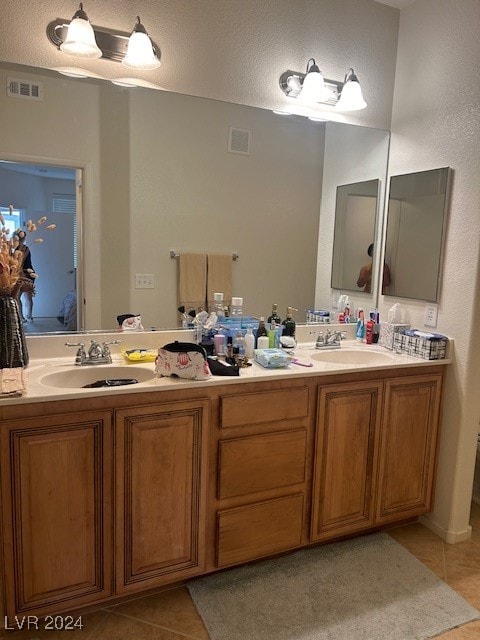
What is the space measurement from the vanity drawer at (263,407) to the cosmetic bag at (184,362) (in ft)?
0.50

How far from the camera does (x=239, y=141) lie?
2.29 metres

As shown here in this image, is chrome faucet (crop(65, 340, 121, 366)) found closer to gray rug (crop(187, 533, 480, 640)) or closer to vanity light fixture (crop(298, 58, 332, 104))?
gray rug (crop(187, 533, 480, 640))

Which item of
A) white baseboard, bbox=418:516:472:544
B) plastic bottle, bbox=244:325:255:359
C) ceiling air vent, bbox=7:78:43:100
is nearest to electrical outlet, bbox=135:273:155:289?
plastic bottle, bbox=244:325:255:359

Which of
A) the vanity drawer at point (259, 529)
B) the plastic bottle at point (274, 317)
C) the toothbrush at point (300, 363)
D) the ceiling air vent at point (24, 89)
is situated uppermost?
the ceiling air vent at point (24, 89)

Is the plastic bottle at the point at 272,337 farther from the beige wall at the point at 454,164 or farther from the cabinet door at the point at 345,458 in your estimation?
the beige wall at the point at 454,164

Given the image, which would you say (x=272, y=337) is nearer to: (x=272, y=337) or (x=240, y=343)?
(x=272, y=337)

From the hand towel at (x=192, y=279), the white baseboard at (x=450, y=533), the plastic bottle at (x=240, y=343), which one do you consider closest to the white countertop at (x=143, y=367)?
the plastic bottle at (x=240, y=343)

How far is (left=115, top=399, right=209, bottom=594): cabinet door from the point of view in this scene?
1671 millimetres

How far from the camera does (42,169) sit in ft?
6.22

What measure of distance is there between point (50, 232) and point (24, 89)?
566mm

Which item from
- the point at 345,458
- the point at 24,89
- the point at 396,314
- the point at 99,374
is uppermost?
the point at 24,89

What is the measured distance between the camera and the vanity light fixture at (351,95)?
2303 millimetres

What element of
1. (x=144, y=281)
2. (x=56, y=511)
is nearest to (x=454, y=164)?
(x=144, y=281)

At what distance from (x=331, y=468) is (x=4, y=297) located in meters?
1.54
